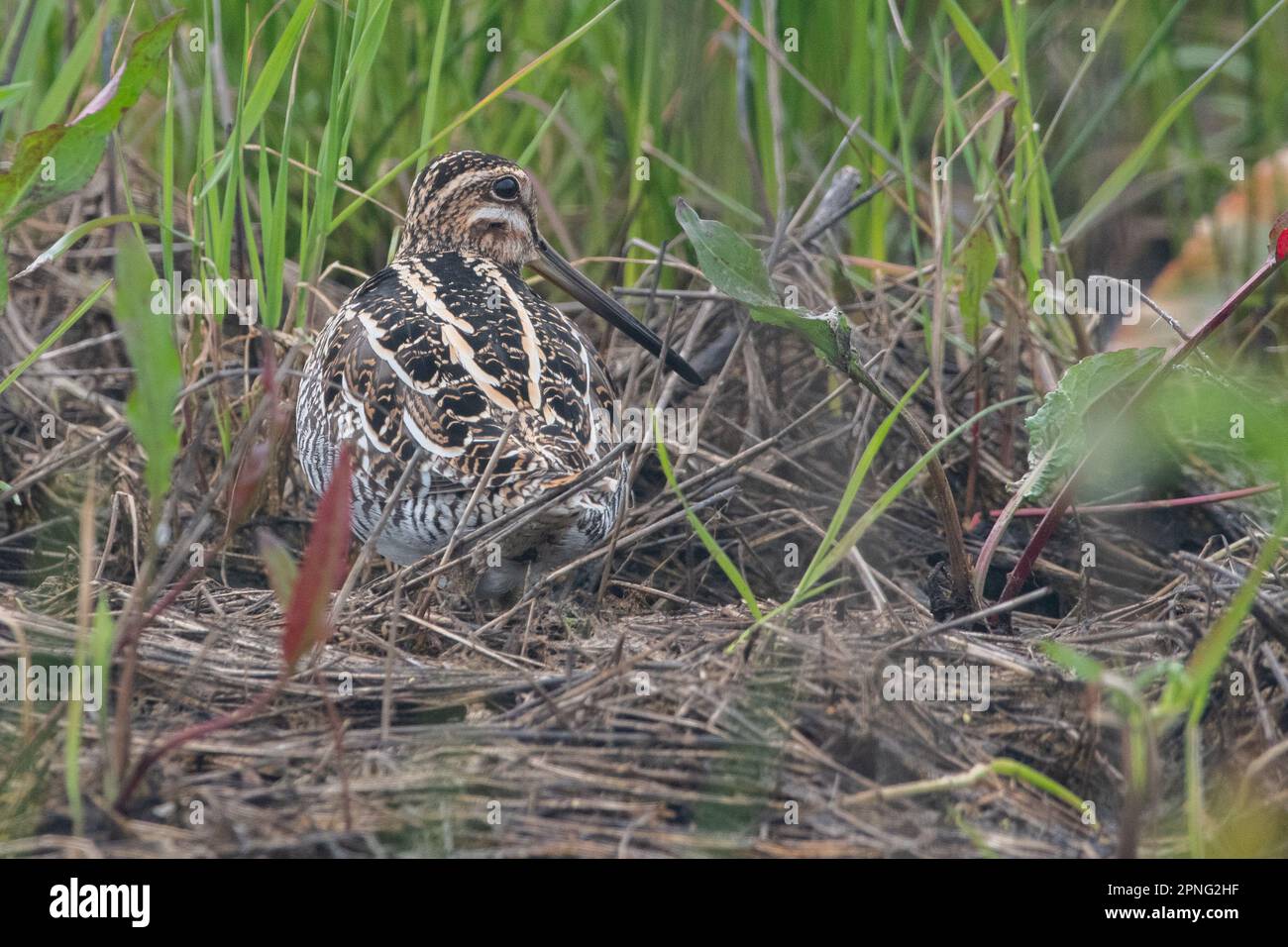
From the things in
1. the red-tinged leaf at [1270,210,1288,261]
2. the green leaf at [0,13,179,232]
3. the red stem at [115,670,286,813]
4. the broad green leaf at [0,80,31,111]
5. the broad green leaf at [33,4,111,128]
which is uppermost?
the broad green leaf at [33,4,111,128]

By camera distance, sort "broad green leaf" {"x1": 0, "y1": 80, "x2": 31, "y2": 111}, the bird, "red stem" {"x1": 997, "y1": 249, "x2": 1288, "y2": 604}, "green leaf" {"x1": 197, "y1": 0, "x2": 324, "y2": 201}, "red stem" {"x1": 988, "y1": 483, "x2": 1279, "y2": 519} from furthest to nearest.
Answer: "green leaf" {"x1": 197, "y1": 0, "x2": 324, "y2": 201} → "red stem" {"x1": 988, "y1": 483, "x2": 1279, "y2": 519} → the bird → "broad green leaf" {"x1": 0, "y1": 80, "x2": 31, "y2": 111} → "red stem" {"x1": 997, "y1": 249, "x2": 1288, "y2": 604}

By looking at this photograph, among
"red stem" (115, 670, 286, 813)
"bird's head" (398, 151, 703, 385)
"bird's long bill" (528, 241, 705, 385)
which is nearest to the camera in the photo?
"red stem" (115, 670, 286, 813)

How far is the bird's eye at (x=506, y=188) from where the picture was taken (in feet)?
13.9

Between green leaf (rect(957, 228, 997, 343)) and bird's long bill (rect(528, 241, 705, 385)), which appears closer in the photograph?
green leaf (rect(957, 228, 997, 343))

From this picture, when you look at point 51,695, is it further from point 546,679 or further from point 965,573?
point 965,573

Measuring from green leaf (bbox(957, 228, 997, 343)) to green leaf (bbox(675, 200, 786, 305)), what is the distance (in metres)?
0.86

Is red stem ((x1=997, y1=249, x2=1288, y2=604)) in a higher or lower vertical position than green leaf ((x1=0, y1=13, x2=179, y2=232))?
lower

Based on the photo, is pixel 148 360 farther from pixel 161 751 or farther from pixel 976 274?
pixel 976 274

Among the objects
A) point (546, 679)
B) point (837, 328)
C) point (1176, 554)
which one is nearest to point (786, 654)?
point (546, 679)

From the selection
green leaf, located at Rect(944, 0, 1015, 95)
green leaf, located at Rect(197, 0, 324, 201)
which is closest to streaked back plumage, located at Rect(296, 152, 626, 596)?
green leaf, located at Rect(197, 0, 324, 201)

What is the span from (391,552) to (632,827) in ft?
4.31

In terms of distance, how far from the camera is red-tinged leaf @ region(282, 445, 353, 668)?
2328mm

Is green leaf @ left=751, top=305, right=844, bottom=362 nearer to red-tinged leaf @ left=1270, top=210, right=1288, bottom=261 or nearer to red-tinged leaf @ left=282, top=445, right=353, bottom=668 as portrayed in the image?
red-tinged leaf @ left=1270, top=210, right=1288, bottom=261

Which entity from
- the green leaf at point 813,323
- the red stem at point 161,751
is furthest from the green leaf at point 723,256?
the red stem at point 161,751
